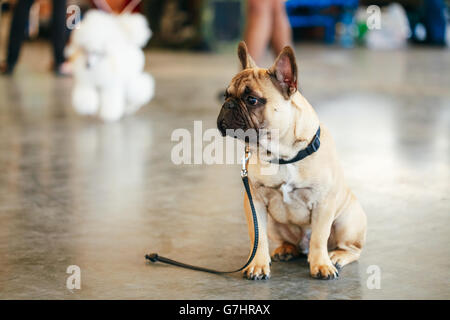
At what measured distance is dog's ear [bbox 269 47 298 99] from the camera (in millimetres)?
2180

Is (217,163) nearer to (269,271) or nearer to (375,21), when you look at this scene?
(269,271)

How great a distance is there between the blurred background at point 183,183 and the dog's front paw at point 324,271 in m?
0.03

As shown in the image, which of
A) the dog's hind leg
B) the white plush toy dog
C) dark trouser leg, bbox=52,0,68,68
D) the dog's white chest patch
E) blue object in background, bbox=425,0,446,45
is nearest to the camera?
the dog's white chest patch

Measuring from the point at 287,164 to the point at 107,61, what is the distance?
323 cm

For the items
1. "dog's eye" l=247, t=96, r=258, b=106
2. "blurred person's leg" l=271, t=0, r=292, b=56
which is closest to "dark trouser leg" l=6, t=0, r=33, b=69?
"blurred person's leg" l=271, t=0, r=292, b=56

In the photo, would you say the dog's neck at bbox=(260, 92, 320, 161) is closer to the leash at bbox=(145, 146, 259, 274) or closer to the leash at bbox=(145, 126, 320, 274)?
the leash at bbox=(145, 126, 320, 274)

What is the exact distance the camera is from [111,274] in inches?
95.0

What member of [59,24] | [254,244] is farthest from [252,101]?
[59,24]

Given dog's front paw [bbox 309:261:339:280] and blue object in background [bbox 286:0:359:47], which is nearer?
dog's front paw [bbox 309:261:339:280]

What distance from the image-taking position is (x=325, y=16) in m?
13.1

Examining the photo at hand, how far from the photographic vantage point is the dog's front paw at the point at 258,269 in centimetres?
235

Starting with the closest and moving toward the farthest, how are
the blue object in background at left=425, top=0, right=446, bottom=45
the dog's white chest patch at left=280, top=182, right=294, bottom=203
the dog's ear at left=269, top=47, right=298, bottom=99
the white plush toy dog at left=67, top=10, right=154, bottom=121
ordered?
the dog's ear at left=269, top=47, right=298, bottom=99 → the dog's white chest patch at left=280, top=182, right=294, bottom=203 → the white plush toy dog at left=67, top=10, right=154, bottom=121 → the blue object in background at left=425, top=0, right=446, bottom=45

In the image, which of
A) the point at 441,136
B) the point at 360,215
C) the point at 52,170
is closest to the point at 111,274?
the point at 360,215

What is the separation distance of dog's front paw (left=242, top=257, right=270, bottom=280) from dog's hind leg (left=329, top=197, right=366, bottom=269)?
0.25 metres
